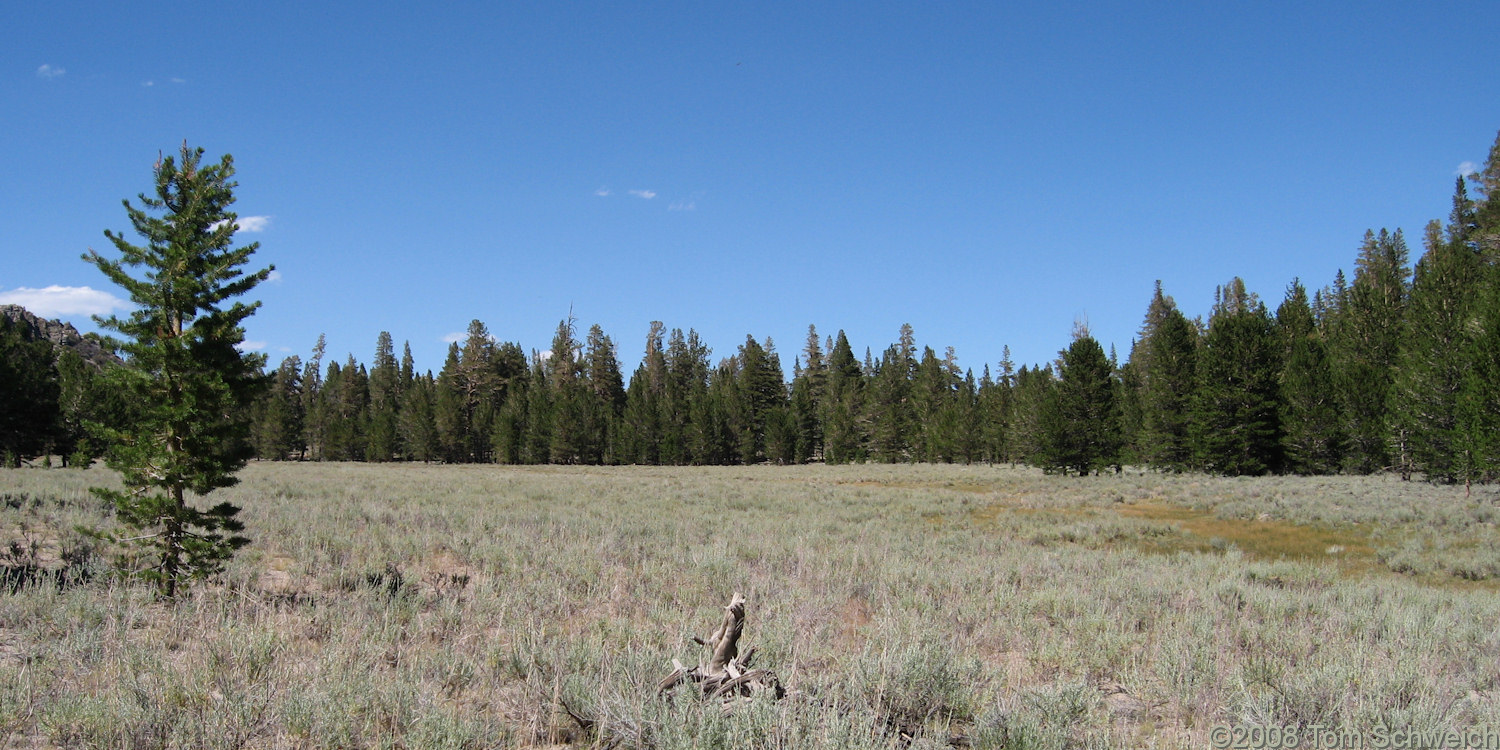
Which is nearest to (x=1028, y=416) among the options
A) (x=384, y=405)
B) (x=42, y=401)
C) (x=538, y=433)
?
(x=538, y=433)

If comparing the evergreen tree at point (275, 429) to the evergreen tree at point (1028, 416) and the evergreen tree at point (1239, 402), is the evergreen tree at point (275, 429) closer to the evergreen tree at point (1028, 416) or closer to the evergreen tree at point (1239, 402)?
the evergreen tree at point (1028, 416)

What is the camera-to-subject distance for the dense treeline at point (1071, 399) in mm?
28828

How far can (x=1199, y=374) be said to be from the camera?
3800cm

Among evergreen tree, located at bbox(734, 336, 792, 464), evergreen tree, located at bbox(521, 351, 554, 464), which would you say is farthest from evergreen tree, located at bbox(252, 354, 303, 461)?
evergreen tree, located at bbox(734, 336, 792, 464)

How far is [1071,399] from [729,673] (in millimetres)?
38996

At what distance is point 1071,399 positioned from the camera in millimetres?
38656

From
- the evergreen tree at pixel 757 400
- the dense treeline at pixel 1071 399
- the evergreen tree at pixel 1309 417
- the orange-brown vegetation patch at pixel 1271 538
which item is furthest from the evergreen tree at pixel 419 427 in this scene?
the evergreen tree at pixel 1309 417

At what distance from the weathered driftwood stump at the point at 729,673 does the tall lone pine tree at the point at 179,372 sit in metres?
5.82

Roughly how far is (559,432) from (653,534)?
52.3 metres

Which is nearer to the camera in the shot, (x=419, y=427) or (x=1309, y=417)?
(x=1309, y=417)

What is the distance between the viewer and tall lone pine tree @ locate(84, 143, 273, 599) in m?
7.25

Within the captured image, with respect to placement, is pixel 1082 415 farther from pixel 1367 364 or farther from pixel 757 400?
pixel 757 400

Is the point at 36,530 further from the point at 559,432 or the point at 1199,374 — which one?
the point at 559,432

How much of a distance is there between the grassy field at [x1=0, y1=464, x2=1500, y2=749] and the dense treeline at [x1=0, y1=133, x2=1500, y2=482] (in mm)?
3160
